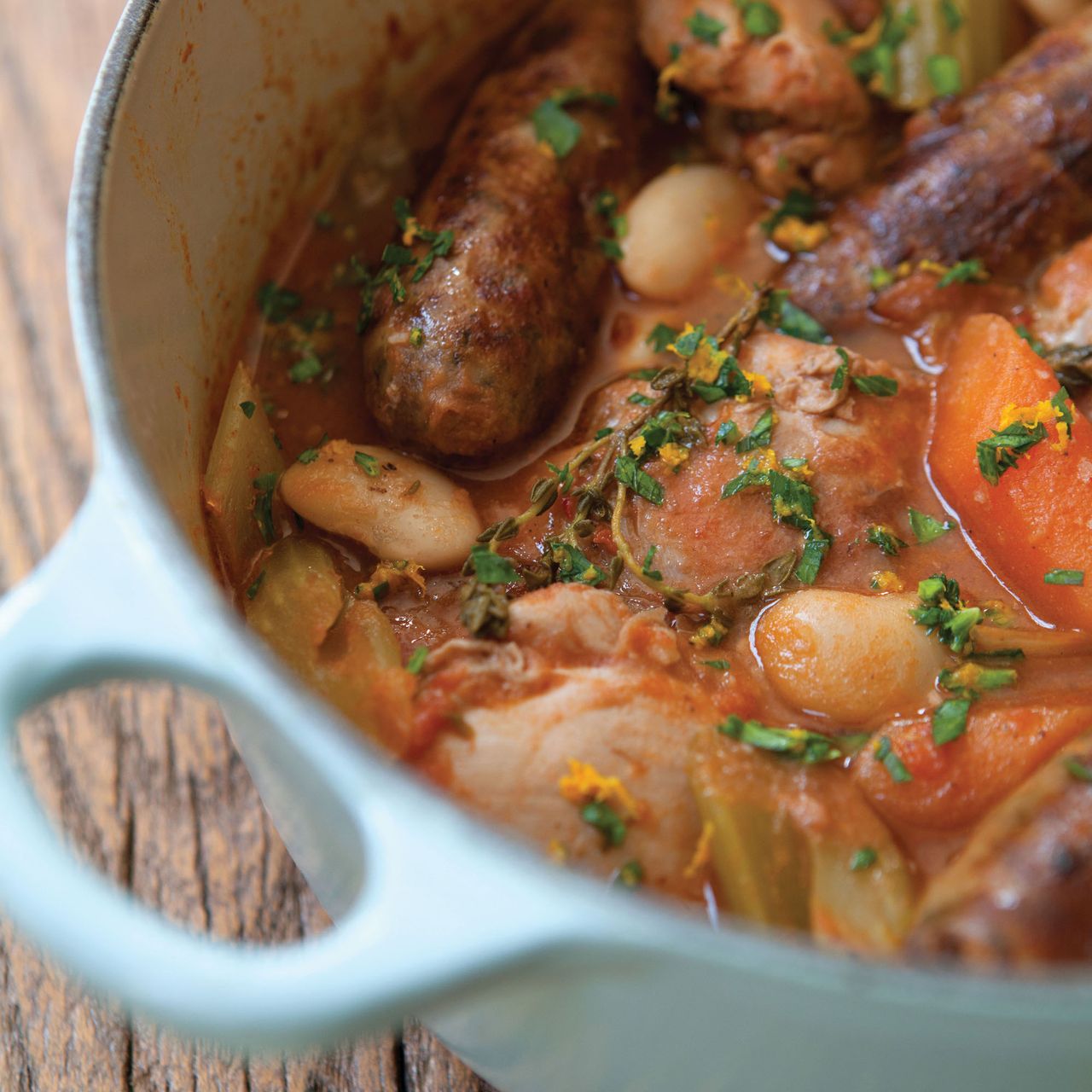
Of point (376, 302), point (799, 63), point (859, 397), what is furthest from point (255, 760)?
point (799, 63)

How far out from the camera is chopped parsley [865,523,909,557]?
177cm

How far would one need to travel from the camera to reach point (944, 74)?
2.22m

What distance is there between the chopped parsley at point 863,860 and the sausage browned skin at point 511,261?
0.78 metres

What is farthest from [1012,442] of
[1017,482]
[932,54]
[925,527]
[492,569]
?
[932,54]

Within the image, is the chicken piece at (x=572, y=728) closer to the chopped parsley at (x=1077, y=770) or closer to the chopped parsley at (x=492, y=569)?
the chopped parsley at (x=492, y=569)

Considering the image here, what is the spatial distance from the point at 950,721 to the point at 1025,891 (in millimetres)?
344

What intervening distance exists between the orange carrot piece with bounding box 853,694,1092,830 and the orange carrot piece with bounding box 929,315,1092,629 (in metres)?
0.25

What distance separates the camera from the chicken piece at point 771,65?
2129mm

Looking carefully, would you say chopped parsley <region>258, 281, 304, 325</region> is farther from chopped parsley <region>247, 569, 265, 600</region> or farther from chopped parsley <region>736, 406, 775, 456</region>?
chopped parsley <region>736, 406, 775, 456</region>

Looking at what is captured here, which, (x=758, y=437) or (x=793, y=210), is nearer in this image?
(x=758, y=437)

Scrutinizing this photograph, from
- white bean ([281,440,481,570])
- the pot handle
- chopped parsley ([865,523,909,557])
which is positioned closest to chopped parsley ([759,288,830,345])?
chopped parsley ([865,523,909,557])

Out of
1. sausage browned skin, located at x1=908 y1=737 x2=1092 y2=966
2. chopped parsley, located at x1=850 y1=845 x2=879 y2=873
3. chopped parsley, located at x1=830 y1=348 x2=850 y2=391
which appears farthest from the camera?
chopped parsley, located at x1=830 y1=348 x2=850 y2=391

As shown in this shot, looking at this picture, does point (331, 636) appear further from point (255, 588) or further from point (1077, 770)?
point (1077, 770)

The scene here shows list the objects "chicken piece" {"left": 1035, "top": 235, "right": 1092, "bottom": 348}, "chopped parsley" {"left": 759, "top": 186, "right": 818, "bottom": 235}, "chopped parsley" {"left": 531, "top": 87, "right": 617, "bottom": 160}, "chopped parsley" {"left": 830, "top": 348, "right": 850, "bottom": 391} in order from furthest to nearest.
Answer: "chopped parsley" {"left": 759, "top": 186, "right": 818, "bottom": 235} < "chopped parsley" {"left": 531, "top": 87, "right": 617, "bottom": 160} < "chicken piece" {"left": 1035, "top": 235, "right": 1092, "bottom": 348} < "chopped parsley" {"left": 830, "top": 348, "right": 850, "bottom": 391}
